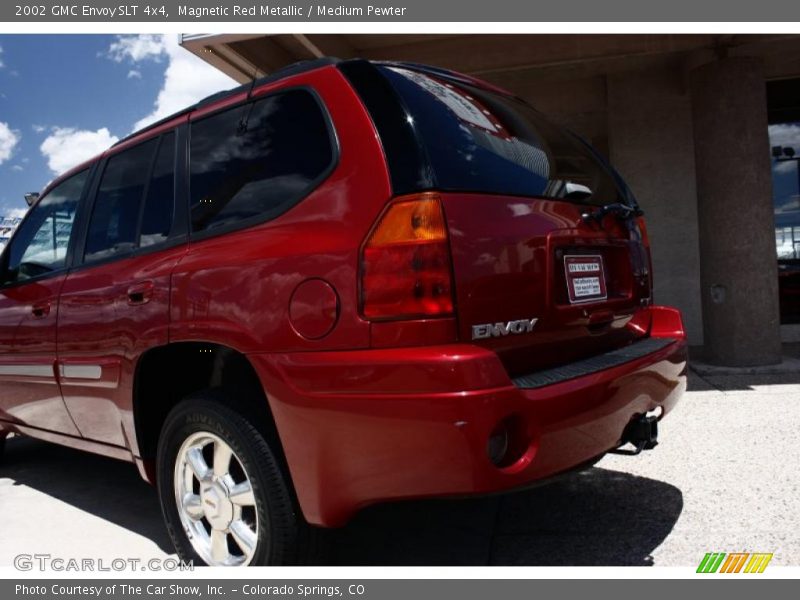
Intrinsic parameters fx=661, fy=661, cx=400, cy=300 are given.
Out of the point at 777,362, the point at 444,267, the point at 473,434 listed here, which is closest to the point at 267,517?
the point at 473,434

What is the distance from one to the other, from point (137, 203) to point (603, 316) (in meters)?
2.05

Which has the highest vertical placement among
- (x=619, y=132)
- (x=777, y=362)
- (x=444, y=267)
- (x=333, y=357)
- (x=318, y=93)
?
(x=619, y=132)

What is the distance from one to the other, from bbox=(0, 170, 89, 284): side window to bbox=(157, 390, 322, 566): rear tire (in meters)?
1.42

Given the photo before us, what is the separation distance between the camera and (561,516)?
10.3 feet

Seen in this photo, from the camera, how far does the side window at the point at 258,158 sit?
2219mm

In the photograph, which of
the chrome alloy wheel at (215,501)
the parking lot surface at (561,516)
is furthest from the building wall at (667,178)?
the chrome alloy wheel at (215,501)

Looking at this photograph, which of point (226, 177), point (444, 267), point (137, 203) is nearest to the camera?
point (444, 267)

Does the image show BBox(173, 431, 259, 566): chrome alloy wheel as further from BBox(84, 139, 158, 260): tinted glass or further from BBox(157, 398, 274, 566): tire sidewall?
BBox(84, 139, 158, 260): tinted glass

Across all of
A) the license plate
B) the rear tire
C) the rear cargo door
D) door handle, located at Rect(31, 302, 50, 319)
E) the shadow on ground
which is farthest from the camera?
door handle, located at Rect(31, 302, 50, 319)

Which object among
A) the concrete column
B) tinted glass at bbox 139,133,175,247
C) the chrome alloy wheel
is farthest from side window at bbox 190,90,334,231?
the concrete column

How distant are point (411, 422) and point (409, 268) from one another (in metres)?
0.44

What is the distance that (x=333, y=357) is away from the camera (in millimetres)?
1975

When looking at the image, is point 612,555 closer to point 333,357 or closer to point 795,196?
point 333,357

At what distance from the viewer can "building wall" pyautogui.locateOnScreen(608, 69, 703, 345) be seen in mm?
8164
